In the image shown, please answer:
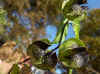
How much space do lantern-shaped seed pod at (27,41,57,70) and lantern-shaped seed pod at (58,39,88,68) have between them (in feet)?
0.07

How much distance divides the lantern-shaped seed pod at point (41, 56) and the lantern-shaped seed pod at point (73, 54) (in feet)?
0.07

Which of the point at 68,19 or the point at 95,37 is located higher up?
the point at 68,19

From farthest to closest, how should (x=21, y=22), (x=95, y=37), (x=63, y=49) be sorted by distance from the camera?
(x=95, y=37) → (x=21, y=22) → (x=63, y=49)

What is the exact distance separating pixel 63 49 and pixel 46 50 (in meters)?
0.04

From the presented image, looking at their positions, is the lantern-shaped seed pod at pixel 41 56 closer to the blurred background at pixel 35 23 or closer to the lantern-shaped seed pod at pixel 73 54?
the lantern-shaped seed pod at pixel 73 54

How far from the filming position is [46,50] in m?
0.38

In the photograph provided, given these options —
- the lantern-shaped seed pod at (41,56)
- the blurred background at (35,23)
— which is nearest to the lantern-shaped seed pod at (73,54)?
the lantern-shaped seed pod at (41,56)

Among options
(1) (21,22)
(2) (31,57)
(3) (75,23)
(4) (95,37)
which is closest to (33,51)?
(2) (31,57)

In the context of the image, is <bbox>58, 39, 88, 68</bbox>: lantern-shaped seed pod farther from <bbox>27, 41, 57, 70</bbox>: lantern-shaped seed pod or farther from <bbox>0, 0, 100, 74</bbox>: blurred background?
<bbox>0, 0, 100, 74</bbox>: blurred background

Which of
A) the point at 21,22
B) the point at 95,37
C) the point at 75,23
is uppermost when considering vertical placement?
the point at 75,23

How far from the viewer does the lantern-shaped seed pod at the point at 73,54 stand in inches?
14.3

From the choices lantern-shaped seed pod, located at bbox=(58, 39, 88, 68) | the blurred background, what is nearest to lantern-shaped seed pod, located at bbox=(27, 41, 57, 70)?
lantern-shaped seed pod, located at bbox=(58, 39, 88, 68)

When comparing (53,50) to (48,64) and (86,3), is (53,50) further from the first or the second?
(86,3)

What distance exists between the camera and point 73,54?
14.7 inches
